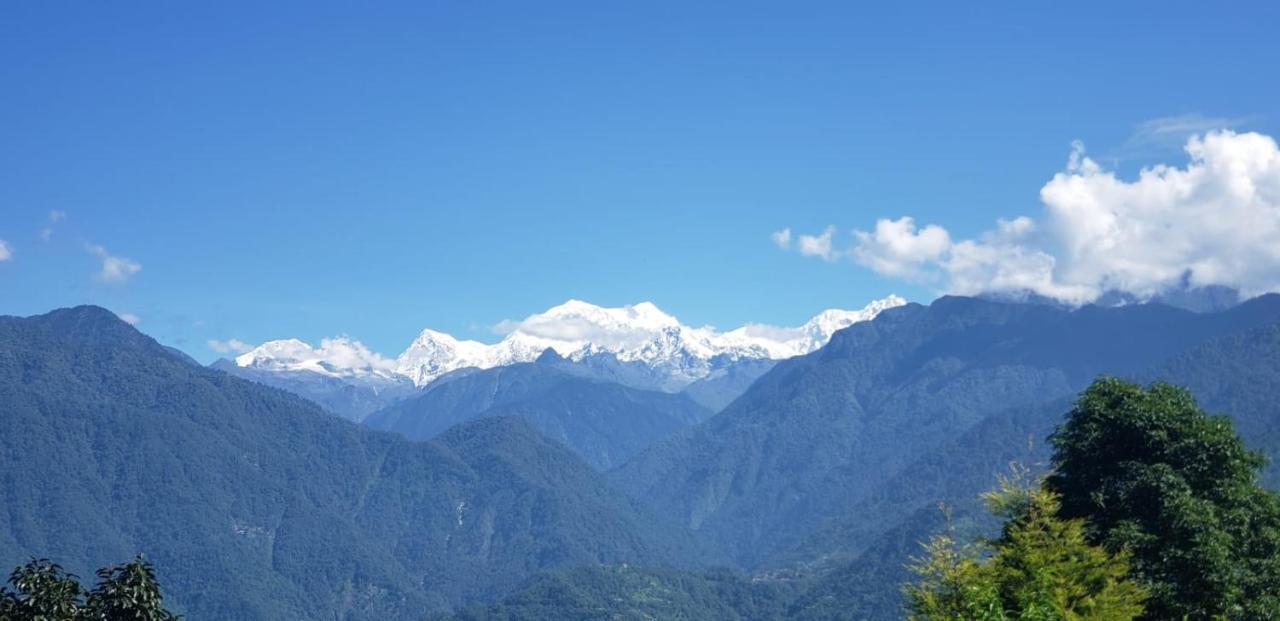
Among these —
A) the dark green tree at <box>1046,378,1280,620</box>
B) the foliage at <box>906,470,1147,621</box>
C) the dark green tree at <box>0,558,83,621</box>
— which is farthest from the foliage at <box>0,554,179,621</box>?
the dark green tree at <box>1046,378,1280,620</box>

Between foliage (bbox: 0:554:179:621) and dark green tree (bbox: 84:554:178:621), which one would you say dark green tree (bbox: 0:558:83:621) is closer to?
foliage (bbox: 0:554:179:621)

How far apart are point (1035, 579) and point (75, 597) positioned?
39503mm

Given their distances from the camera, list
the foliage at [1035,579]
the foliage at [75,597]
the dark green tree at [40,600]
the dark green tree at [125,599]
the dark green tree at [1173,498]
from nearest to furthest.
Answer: the foliage at [1035,579], the dark green tree at [40,600], the foliage at [75,597], the dark green tree at [125,599], the dark green tree at [1173,498]

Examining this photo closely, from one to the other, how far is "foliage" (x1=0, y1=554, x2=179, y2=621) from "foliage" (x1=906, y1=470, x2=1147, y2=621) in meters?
31.3

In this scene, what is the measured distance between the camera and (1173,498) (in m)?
66.6

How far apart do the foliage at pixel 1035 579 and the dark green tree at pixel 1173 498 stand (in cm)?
577

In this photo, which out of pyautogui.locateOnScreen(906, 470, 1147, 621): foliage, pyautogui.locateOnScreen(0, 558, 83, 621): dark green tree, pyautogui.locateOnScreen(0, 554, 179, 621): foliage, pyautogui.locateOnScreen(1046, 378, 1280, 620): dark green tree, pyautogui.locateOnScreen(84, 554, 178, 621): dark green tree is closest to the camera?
pyautogui.locateOnScreen(906, 470, 1147, 621): foliage

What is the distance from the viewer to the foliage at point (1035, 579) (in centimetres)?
4538

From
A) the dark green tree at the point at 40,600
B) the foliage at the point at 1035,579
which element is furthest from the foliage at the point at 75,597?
the foliage at the point at 1035,579

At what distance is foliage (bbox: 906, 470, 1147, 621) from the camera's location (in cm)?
4538

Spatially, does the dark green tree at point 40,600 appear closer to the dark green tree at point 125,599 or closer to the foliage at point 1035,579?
the dark green tree at point 125,599

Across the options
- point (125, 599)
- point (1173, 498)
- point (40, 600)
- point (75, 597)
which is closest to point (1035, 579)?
point (1173, 498)

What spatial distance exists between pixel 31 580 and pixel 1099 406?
60.7 meters

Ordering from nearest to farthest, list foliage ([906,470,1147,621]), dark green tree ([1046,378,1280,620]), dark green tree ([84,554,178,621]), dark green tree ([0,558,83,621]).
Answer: foliage ([906,470,1147,621])
dark green tree ([0,558,83,621])
dark green tree ([84,554,178,621])
dark green tree ([1046,378,1280,620])
